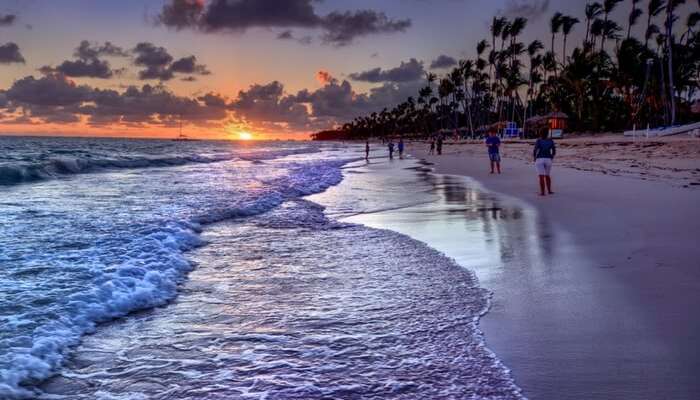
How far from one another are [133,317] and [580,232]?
621 centimetres

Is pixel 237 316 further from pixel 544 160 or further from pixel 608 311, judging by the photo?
pixel 544 160

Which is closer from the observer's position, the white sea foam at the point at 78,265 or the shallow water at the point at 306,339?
the shallow water at the point at 306,339

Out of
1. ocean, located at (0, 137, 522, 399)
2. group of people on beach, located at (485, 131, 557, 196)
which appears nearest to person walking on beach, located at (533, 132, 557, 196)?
group of people on beach, located at (485, 131, 557, 196)

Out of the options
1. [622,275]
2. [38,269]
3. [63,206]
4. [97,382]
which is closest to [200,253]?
[38,269]

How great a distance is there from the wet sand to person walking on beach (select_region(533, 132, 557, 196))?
A: 3338 mm

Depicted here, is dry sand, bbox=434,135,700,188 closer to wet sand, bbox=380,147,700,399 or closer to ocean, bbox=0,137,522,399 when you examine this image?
wet sand, bbox=380,147,700,399

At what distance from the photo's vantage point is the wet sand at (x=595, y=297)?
293cm

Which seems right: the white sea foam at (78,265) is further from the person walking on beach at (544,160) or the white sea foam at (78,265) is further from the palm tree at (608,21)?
the palm tree at (608,21)

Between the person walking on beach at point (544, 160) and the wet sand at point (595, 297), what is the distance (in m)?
3.34

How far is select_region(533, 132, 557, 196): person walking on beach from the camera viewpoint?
12.8m

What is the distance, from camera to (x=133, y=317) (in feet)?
14.7

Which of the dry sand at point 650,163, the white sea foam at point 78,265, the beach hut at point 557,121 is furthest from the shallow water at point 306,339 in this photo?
the beach hut at point 557,121

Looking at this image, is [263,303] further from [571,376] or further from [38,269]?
Result: [38,269]

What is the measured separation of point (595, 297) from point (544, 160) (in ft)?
30.7
